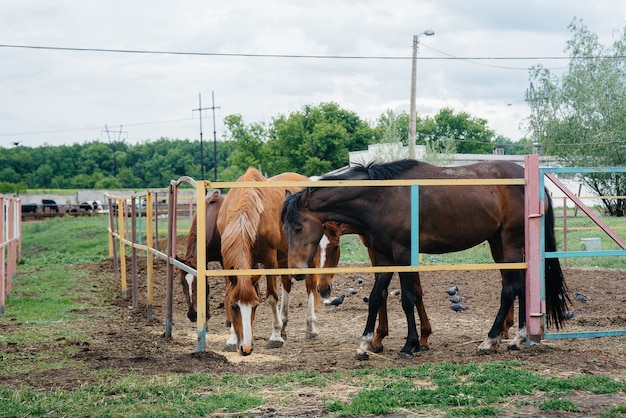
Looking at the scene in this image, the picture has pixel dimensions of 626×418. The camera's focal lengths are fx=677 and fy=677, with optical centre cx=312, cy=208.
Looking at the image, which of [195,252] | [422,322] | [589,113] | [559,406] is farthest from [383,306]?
[589,113]

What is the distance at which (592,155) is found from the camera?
1232 inches

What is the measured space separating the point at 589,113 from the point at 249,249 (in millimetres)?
29162

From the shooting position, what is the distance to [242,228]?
252 inches

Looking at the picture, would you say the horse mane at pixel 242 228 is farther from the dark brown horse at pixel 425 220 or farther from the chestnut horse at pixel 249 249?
the dark brown horse at pixel 425 220

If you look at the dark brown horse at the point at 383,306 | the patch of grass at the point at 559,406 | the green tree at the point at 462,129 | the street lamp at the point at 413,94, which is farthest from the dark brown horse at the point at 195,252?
the green tree at the point at 462,129

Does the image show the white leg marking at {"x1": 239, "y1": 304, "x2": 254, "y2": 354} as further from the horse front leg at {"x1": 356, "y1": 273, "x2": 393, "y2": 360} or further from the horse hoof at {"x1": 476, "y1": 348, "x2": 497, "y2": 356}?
the horse hoof at {"x1": 476, "y1": 348, "x2": 497, "y2": 356}

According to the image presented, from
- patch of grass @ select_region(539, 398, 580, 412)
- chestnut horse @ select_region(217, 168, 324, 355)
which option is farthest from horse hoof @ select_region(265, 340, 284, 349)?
patch of grass @ select_region(539, 398, 580, 412)

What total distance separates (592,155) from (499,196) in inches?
1073

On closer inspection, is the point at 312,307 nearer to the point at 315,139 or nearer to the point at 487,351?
the point at 487,351

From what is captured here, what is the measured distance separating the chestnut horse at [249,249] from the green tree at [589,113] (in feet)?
84.9

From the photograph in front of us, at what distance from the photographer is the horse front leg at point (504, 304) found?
20.5 ft

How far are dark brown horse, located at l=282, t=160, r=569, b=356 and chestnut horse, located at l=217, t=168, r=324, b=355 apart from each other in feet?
1.35

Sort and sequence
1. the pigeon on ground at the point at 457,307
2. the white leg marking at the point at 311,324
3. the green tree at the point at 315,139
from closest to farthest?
the white leg marking at the point at 311,324 → the pigeon on ground at the point at 457,307 → the green tree at the point at 315,139

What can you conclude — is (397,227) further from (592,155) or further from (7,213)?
(592,155)
